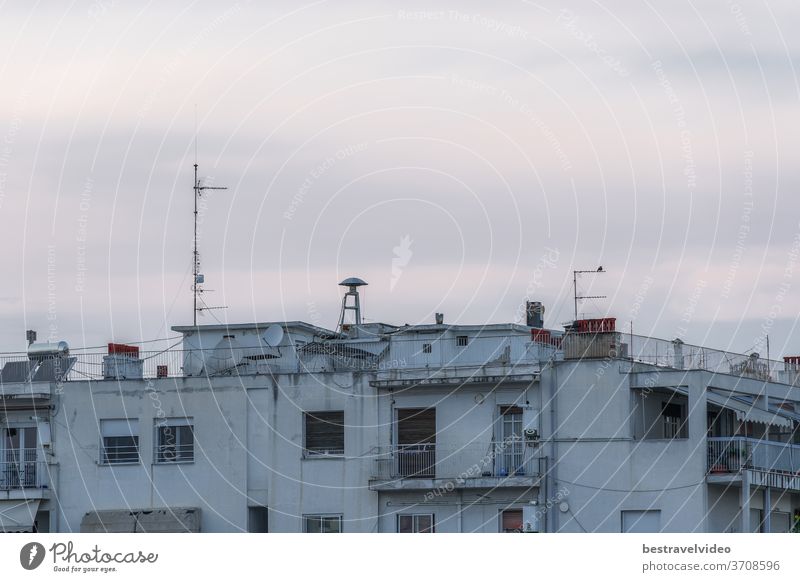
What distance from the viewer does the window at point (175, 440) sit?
6456cm

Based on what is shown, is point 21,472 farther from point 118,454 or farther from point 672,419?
point 672,419

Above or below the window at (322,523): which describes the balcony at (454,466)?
above

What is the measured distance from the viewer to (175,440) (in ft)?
213

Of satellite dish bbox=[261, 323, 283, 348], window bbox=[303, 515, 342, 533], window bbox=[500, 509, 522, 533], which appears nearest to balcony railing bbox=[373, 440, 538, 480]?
window bbox=[500, 509, 522, 533]

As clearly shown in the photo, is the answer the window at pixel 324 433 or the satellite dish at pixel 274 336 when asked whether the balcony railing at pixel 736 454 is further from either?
the satellite dish at pixel 274 336

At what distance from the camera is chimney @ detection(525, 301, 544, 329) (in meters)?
67.4

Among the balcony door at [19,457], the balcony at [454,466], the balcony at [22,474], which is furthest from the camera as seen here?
the balcony door at [19,457]

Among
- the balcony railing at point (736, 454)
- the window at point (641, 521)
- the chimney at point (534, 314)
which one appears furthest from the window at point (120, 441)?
the balcony railing at point (736, 454)

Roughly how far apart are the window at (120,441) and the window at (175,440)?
79cm

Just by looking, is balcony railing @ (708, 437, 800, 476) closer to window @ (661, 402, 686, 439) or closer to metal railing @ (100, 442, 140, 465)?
window @ (661, 402, 686, 439)
